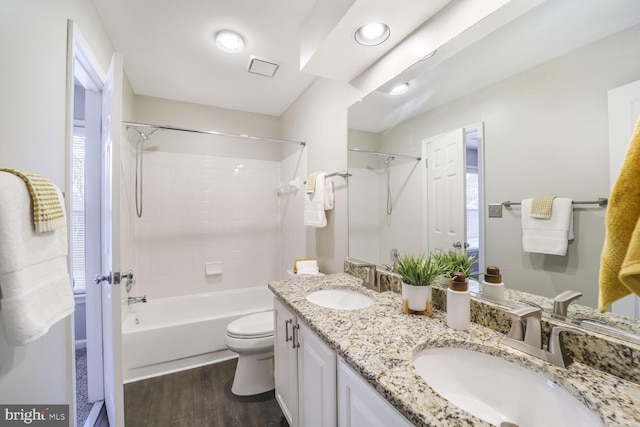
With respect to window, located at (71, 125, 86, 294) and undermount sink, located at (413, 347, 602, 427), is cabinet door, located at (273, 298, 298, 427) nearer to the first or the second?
undermount sink, located at (413, 347, 602, 427)

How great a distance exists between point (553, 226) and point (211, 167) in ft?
9.54

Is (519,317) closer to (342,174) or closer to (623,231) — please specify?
(623,231)

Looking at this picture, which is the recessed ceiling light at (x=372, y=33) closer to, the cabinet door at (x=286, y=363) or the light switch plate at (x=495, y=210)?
the light switch plate at (x=495, y=210)

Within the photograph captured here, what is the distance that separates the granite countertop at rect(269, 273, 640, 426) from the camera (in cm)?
55

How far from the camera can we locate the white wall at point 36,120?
75cm

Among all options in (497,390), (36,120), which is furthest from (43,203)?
(497,390)

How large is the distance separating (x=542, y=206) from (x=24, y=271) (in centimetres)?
155

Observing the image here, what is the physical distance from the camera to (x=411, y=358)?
0.76 metres

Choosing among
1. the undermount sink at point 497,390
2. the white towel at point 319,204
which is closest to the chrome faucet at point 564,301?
the undermount sink at point 497,390

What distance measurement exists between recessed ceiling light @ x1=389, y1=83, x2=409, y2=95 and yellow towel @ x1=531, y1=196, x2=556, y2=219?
2.86ft

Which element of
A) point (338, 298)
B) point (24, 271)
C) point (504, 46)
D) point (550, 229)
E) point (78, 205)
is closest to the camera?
point (24, 271)

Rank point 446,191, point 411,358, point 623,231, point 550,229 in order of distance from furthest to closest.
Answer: point 446,191, point 550,229, point 411,358, point 623,231

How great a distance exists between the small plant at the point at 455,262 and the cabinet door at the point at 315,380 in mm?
638

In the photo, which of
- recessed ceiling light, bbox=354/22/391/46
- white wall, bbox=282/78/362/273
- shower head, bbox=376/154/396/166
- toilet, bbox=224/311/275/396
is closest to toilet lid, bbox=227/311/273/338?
toilet, bbox=224/311/275/396
